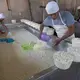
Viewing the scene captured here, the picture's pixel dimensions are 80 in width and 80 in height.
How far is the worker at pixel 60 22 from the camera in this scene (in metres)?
1.81

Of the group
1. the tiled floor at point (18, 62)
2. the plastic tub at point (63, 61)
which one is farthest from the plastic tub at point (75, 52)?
the tiled floor at point (18, 62)

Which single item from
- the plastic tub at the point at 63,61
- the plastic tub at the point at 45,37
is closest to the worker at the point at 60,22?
the plastic tub at the point at 45,37

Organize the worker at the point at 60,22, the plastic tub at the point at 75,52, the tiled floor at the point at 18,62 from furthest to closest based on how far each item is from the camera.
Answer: the worker at the point at 60,22 → the plastic tub at the point at 75,52 → the tiled floor at the point at 18,62

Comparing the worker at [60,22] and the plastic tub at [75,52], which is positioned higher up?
the worker at [60,22]

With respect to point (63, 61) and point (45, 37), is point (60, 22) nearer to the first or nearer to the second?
point (45, 37)

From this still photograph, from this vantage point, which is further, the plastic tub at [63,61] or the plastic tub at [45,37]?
the plastic tub at [45,37]

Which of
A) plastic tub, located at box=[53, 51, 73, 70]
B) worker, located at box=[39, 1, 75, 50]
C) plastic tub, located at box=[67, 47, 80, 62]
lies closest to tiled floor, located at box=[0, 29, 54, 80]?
plastic tub, located at box=[53, 51, 73, 70]

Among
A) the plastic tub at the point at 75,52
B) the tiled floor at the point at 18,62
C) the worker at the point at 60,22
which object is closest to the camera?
the tiled floor at the point at 18,62

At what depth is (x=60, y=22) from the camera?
6.63 ft

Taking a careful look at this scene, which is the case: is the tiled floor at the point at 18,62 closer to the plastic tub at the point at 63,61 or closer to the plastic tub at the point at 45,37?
the plastic tub at the point at 63,61

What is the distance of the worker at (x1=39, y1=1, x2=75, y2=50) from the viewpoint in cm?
181

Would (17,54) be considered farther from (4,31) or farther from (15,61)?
(4,31)

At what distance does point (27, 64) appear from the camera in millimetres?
1357

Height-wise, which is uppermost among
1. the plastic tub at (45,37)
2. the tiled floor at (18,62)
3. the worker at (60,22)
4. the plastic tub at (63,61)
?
the worker at (60,22)
